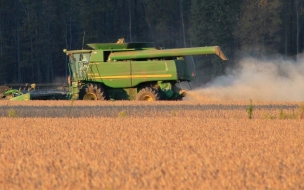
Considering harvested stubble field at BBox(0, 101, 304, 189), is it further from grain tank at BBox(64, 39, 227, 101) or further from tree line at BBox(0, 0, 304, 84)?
tree line at BBox(0, 0, 304, 84)

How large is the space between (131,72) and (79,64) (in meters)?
2.81

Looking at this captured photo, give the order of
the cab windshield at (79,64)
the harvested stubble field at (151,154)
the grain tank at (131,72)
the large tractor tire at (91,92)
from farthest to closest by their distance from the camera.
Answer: the cab windshield at (79,64)
the large tractor tire at (91,92)
the grain tank at (131,72)
the harvested stubble field at (151,154)

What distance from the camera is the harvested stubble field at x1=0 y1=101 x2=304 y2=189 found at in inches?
328

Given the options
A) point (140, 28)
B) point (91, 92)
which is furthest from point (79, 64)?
point (140, 28)

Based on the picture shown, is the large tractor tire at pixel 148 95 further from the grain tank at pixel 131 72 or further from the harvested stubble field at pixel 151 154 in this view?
the harvested stubble field at pixel 151 154

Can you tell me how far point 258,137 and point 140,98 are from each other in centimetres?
1514

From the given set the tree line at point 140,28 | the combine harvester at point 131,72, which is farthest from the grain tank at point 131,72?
the tree line at point 140,28

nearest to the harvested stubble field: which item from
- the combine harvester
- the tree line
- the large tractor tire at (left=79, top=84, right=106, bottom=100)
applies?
the combine harvester

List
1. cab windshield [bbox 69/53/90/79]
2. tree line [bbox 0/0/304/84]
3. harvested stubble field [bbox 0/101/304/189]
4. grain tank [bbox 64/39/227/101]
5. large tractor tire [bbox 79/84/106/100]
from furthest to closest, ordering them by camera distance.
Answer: tree line [bbox 0/0/304/84], cab windshield [bbox 69/53/90/79], large tractor tire [bbox 79/84/106/100], grain tank [bbox 64/39/227/101], harvested stubble field [bbox 0/101/304/189]

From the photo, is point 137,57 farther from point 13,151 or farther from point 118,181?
point 118,181

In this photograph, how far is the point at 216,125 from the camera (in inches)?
616

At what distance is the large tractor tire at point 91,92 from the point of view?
29.0 meters

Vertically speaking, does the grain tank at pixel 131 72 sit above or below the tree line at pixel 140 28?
below

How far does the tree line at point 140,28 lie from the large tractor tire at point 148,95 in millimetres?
29084
